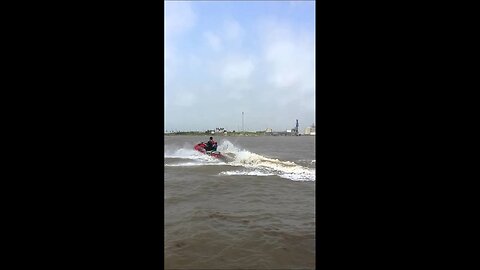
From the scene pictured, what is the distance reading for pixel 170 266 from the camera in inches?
198
